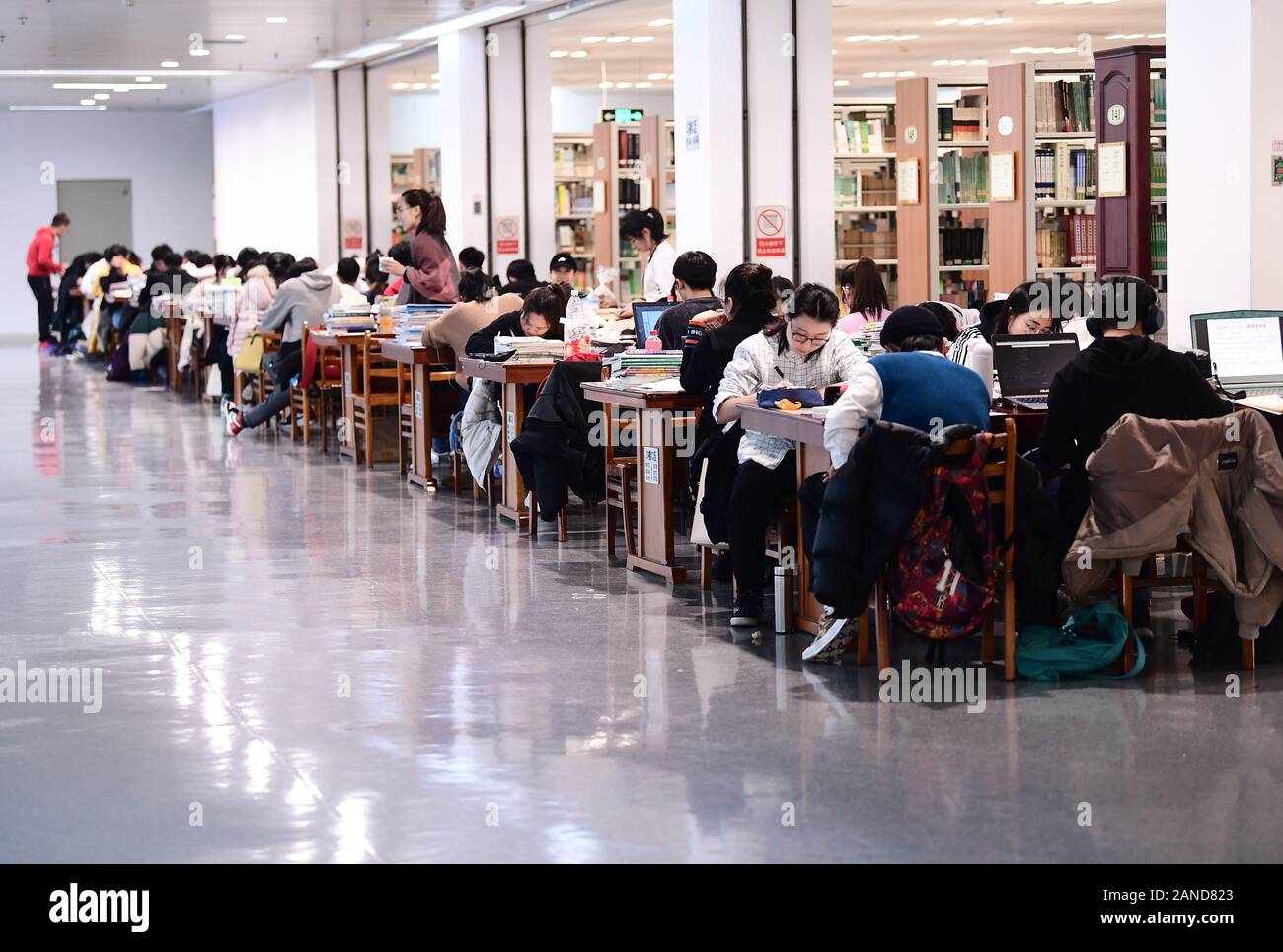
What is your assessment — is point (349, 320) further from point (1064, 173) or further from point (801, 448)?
point (801, 448)

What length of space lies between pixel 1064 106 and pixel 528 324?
4041 millimetres

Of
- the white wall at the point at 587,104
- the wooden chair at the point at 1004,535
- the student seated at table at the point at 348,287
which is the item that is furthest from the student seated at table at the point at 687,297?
the white wall at the point at 587,104

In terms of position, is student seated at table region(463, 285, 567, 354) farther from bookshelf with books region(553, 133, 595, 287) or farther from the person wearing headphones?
bookshelf with books region(553, 133, 595, 287)

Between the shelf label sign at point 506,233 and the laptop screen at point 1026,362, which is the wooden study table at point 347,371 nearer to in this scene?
the shelf label sign at point 506,233

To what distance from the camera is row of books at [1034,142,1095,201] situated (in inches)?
419

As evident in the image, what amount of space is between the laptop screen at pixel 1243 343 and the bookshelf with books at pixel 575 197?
33.6ft

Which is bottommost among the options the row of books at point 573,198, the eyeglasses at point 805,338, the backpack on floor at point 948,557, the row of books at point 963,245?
the backpack on floor at point 948,557

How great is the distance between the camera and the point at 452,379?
9414mm

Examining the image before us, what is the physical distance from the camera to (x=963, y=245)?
37.6 ft

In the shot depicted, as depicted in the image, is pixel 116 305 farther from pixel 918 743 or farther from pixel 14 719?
pixel 918 743

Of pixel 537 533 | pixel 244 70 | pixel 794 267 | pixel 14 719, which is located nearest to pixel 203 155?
pixel 244 70

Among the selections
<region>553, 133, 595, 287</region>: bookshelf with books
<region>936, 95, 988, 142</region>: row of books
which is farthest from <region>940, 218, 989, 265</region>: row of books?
<region>553, 133, 595, 287</region>: bookshelf with books

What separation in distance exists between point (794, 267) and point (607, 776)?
7295 mm

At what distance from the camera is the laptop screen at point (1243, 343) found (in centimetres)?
627
